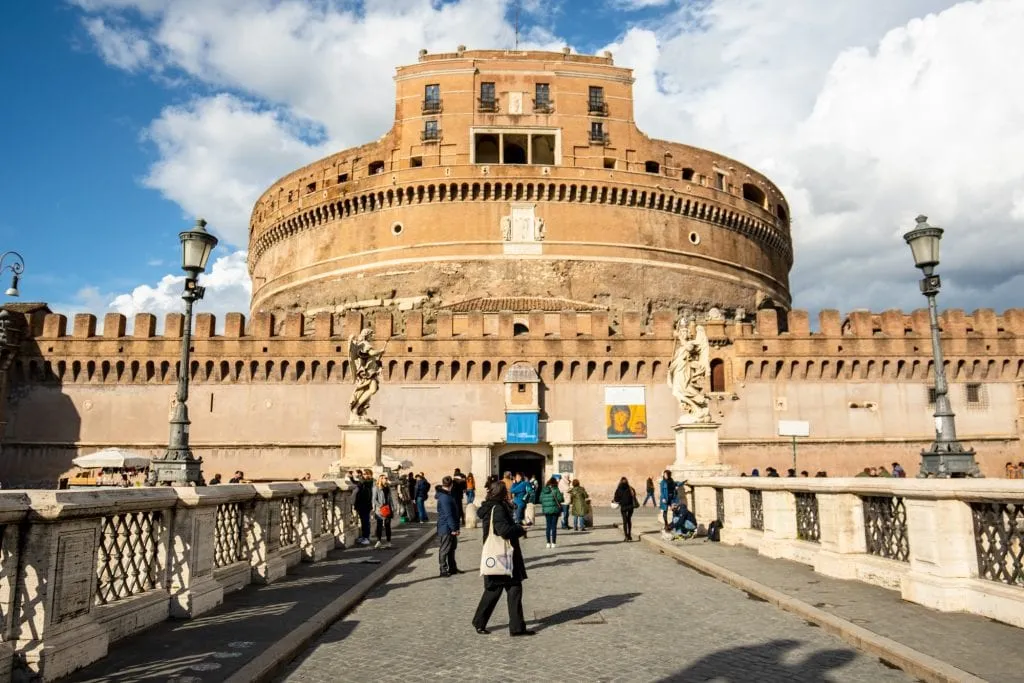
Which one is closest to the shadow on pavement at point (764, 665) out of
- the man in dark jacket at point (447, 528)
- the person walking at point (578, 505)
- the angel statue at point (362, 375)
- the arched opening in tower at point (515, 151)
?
the man in dark jacket at point (447, 528)

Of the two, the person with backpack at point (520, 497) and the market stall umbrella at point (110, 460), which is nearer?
the person with backpack at point (520, 497)

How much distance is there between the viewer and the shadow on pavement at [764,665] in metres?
4.82

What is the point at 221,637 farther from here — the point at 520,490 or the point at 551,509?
the point at 520,490

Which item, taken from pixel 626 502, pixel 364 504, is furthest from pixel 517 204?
pixel 364 504

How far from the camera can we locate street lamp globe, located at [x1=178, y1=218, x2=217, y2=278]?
10.5 metres

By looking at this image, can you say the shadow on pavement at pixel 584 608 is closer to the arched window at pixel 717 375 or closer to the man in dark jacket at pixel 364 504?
the man in dark jacket at pixel 364 504

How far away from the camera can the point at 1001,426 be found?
3072cm

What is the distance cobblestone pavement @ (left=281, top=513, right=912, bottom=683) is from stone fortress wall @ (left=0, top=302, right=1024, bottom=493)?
2075cm

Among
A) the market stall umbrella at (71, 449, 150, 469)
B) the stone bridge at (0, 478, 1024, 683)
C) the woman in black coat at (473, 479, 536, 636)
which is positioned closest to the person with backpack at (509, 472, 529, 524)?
the stone bridge at (0, 478, 1024, 683)

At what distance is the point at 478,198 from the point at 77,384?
19.7m

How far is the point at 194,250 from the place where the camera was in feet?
34.7

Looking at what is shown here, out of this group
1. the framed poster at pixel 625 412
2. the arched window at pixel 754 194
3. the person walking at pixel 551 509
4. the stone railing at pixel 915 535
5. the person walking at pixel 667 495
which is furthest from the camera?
the arched window at pixel 754 194

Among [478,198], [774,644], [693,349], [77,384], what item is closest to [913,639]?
[774,644]

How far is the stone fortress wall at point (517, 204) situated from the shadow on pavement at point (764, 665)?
108 ft
